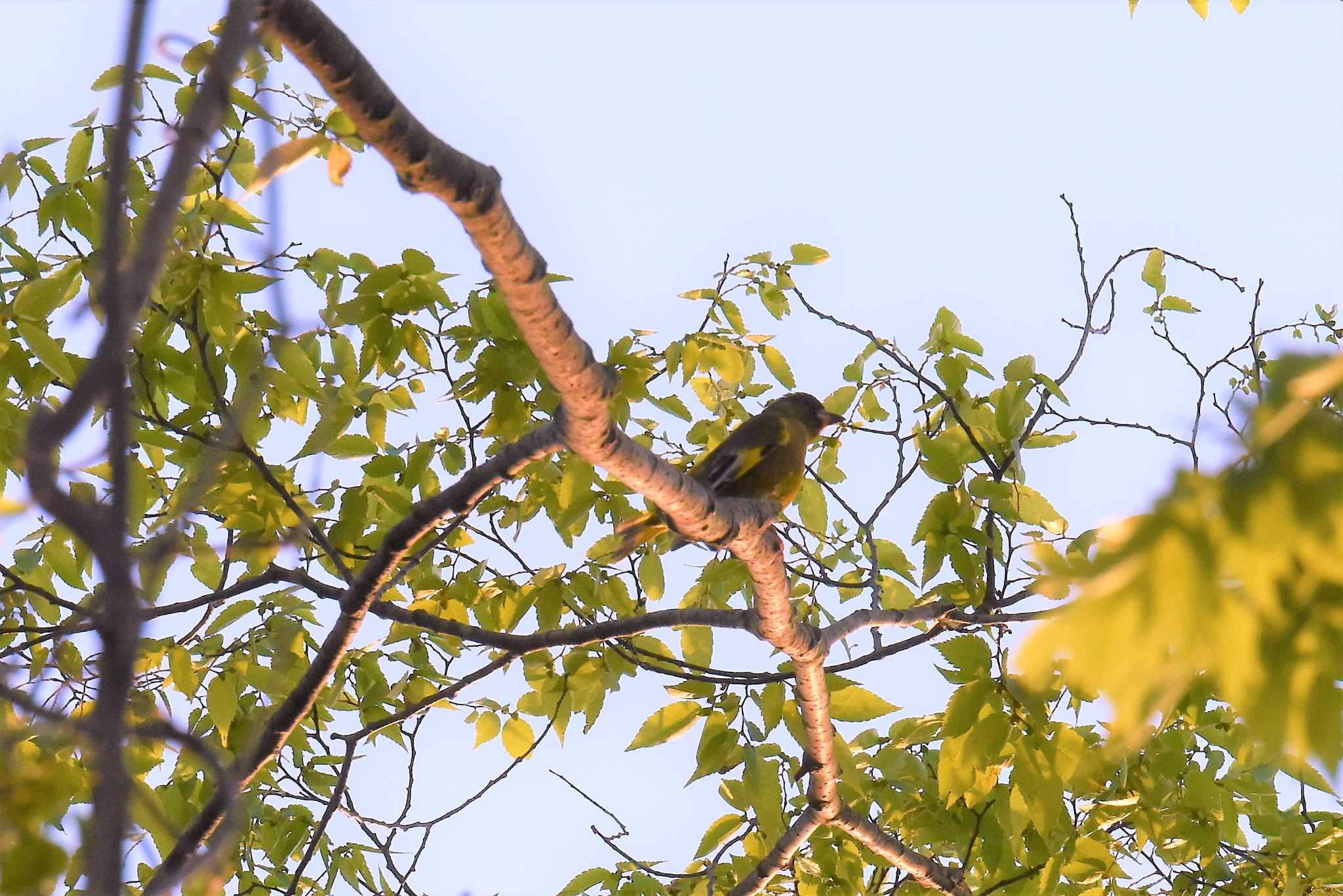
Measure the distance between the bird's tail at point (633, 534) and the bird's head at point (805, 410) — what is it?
1.40 m

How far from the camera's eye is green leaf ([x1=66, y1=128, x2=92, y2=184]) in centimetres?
362

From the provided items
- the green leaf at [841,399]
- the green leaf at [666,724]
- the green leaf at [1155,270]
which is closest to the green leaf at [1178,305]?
the green leaf at [1155,270]

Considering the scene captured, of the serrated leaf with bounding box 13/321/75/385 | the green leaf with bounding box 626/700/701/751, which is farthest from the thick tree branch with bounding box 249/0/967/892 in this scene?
the serrated leaf with bounding box 13/321/75/385

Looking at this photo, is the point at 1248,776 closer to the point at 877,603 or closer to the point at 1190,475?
the point at 877,603

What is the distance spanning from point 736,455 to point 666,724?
59.9 inches

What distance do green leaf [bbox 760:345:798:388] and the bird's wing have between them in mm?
593

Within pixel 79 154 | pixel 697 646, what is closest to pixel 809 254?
pixel 697 646

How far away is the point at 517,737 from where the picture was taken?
13.8 feet

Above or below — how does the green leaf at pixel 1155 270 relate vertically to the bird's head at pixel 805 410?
below

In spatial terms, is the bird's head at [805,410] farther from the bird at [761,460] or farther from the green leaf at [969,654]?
the green leaf at [969,654]

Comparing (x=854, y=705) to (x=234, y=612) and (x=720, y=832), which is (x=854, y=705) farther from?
(x=234, y=612)

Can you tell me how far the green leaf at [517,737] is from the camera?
13.8ft

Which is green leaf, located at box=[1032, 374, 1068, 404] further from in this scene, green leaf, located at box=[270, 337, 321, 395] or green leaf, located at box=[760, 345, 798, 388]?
green leaf, located at box=[270, 337, 321, 395]

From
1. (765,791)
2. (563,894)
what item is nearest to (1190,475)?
(765,791)
